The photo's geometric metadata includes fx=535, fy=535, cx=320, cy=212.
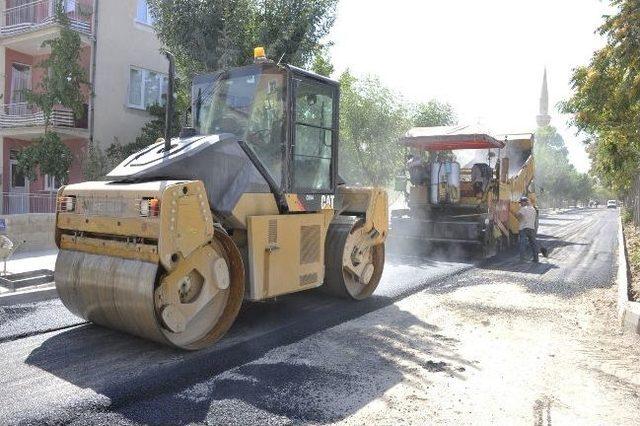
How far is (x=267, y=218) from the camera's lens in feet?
17.0

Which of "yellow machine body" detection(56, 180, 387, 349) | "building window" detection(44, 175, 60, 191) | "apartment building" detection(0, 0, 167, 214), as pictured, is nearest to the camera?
"yellow machine body" detection(56, 180, 387, 349)

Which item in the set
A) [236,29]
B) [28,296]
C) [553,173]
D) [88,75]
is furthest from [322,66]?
[553,173]

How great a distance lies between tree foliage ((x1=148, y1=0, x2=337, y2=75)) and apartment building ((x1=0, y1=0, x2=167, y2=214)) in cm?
480

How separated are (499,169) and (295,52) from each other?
535 centimetres

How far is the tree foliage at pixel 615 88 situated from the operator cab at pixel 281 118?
4540 mm

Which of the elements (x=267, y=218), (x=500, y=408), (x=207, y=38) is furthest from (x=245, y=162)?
(x=207, y=38)

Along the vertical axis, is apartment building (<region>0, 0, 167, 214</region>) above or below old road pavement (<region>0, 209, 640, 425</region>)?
above

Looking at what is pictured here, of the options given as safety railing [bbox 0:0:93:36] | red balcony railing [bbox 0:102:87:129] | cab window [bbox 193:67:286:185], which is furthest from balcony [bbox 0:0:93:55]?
cab window [bbox 193:67:286:185]

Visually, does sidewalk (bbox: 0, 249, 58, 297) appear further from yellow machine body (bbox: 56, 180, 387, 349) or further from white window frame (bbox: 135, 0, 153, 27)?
white window frame (bbox: 135, 0, 153, 27)

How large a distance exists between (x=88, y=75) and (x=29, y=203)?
4.06 meters

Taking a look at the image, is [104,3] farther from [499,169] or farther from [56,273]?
[56,273]

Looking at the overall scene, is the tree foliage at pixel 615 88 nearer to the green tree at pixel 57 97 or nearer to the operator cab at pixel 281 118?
the operator cab at pixel 281 118

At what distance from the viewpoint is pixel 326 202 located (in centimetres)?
616

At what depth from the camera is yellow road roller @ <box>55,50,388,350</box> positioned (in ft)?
14.3
